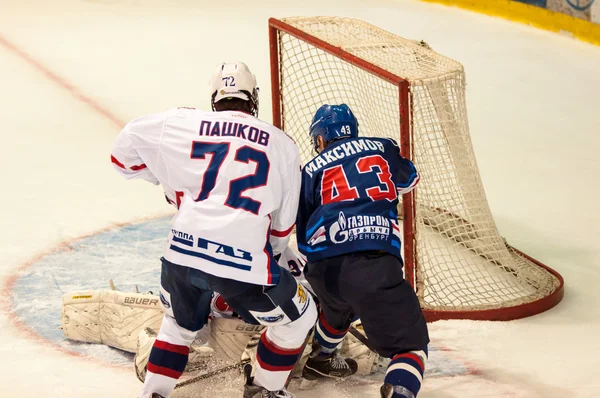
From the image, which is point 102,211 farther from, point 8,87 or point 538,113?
point 538,113

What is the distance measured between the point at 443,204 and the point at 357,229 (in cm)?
116

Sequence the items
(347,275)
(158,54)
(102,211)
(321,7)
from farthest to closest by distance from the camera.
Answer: (321,7), (158,54), (102,211), (347,275)

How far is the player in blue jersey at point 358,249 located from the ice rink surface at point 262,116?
0.32 meters

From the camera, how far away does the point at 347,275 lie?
2830 millimetres

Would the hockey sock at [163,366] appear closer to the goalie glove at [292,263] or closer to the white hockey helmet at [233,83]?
the goalie glove at [292,263]

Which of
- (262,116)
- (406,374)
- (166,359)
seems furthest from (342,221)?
(262,116)

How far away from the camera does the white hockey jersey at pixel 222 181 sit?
8.44 ft

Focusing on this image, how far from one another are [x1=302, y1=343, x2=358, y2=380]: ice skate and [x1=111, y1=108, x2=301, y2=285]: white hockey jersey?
1.91 ft

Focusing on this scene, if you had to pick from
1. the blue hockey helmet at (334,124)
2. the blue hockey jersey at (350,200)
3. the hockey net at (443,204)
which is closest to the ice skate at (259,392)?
the blue hockey jersey at (350,200)

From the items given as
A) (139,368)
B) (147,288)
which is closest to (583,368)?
(139,368)

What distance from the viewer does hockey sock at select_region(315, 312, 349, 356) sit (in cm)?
307

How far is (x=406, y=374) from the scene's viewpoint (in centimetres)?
270

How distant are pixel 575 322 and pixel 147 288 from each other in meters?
1.73

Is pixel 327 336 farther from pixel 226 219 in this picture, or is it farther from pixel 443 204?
pixel 443 204
